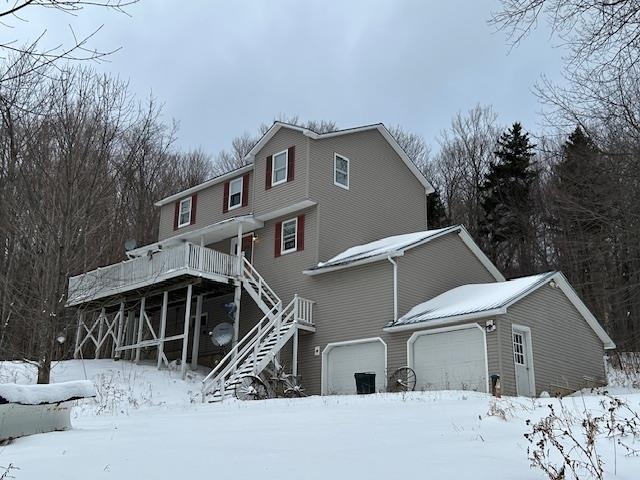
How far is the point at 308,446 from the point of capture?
6840 millimetres

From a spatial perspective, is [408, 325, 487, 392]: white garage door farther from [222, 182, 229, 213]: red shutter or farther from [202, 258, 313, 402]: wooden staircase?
[222, 182, 229, 213]: red shutter

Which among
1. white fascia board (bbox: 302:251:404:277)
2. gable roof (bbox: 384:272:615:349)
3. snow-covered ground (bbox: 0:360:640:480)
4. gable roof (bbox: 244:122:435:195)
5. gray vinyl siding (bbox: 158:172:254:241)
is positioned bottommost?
snow-covered ground (bbox: 0:360:640:480)

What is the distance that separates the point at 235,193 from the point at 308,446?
19678mm

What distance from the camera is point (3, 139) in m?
13.2

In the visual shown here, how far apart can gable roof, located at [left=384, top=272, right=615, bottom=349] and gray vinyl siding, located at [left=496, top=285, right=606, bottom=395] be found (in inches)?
9.1

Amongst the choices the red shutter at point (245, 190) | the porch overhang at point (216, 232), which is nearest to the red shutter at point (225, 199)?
the porch overhang at point (216, 232)

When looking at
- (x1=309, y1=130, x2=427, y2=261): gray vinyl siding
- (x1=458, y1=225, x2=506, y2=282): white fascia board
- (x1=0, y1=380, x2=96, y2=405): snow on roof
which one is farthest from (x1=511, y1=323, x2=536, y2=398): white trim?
(x1=0, y1=380, x2=96, y2=405): snow on roof

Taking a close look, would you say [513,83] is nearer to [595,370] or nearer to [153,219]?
[595,370]

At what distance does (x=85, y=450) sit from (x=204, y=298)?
19381mm

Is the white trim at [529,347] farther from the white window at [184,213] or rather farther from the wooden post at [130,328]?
the wooden post at [130,328]

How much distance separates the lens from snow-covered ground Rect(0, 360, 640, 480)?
18.5ft

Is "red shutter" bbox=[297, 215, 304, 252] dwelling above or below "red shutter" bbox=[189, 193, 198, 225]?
below

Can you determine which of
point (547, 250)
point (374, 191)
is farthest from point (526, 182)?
point (374, 191)

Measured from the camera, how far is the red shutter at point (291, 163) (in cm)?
2330
